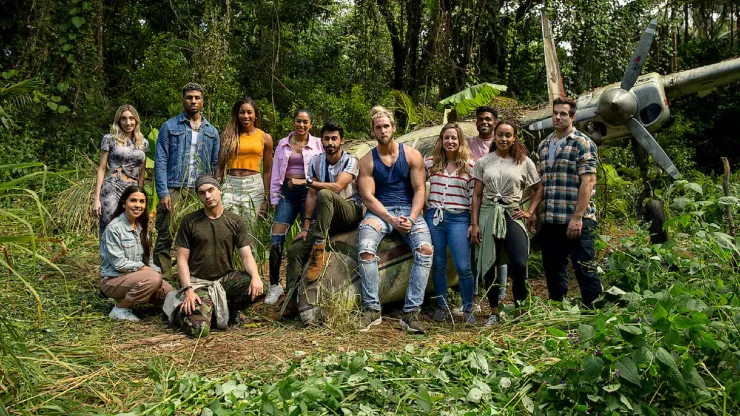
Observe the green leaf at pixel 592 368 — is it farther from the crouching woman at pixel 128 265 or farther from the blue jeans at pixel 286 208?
the crouching woman at pixel 128 265

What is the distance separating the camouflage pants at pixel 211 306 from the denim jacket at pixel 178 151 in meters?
1.16

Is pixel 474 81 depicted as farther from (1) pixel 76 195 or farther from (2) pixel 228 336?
(2) pixel 228 336

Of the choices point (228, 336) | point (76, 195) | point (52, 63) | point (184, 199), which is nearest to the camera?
point (228, 336)

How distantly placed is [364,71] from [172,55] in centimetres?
393

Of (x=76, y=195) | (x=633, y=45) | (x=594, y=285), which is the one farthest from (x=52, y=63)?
(x=633, y=45)

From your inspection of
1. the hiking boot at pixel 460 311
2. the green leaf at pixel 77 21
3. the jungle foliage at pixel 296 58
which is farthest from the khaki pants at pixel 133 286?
the green leaf at pixel 77 21

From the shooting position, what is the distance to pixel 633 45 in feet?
46.2

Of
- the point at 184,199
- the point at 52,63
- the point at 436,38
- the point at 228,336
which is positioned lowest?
the point at 228,336

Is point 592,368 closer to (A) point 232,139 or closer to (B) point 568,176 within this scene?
(B) point 568,176

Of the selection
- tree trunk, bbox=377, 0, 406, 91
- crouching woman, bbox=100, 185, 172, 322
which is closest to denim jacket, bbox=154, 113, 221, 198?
crouching woman, bbox=100, 185, 172, 322

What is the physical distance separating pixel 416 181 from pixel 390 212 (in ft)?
1.04

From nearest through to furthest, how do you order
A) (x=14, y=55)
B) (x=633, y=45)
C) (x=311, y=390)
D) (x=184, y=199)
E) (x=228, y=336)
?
1. (x=311, y=390)
2. (x=228, y=336)
3. (x=184, y=199)
4. (x=14, y=55)
5. (x=633, y=45)

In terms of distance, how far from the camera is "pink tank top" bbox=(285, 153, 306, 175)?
19.8 feet

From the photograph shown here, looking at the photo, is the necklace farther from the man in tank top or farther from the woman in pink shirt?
the man in tank top
